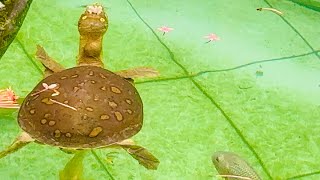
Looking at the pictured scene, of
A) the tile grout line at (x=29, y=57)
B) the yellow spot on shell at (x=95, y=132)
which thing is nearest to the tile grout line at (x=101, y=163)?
the yellow spot on shell at (x=95, y=132)

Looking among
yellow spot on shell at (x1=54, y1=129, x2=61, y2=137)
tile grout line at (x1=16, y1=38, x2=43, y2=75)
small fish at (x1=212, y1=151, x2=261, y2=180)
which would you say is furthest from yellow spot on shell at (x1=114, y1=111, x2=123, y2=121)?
tile grout line at (x1=16, y1=38, x2=43, y2=75)

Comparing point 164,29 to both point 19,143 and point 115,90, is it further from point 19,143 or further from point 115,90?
point 19,143

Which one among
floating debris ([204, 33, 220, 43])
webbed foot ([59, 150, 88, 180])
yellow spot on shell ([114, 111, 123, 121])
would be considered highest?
yellow spot on shell ([114, 111, 123, 121])

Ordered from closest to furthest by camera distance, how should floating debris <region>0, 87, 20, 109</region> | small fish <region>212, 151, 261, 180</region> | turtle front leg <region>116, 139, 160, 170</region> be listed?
small fish <region>212, 151, 261, 180</region>
turtle front leg <region>116, 139, 160, 170</region>
floating debris <region>0, 87, 20, 109</region>

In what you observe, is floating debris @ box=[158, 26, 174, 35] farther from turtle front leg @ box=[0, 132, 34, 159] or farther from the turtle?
turtle front leg @ box=[0, 132, 34, 159]

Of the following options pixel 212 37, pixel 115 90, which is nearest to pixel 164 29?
pixel 212 37

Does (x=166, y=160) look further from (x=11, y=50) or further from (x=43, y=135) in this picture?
(x=11, y=50)

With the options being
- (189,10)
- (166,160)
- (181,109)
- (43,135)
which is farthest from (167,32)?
(43,135)

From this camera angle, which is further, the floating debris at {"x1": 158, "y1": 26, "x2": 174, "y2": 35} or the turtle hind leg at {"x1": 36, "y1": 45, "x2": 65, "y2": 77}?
the floating debris at {"x1": 158, "y1": 26, "x2": 174, "y2": 35}
